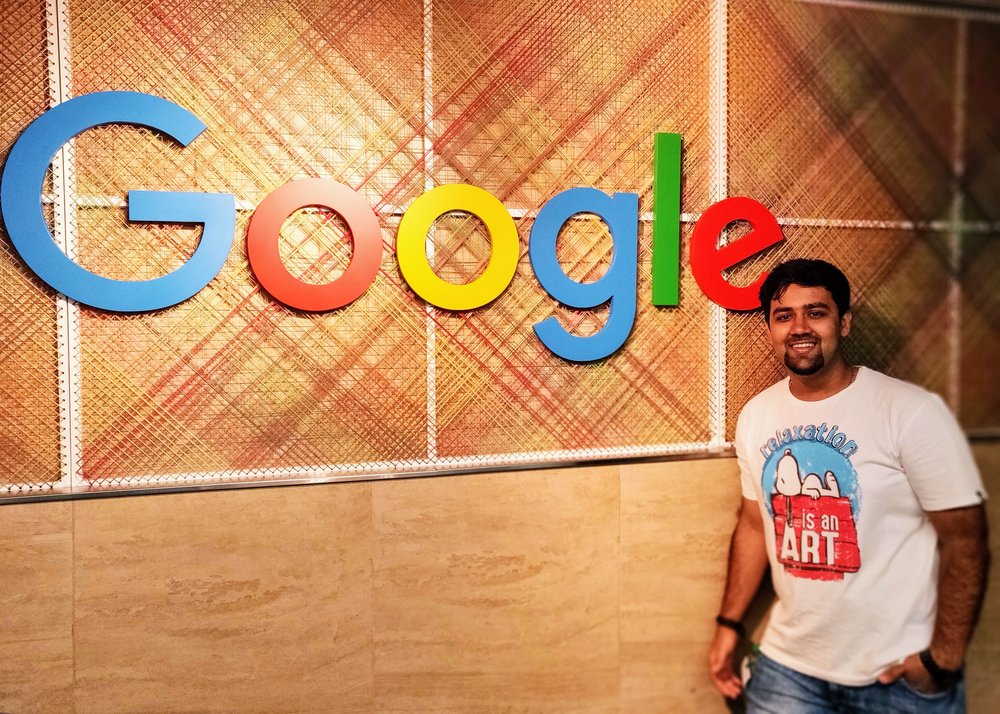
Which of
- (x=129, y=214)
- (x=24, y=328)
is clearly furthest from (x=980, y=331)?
(x=24, y=328)

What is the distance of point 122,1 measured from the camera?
6.00 feet

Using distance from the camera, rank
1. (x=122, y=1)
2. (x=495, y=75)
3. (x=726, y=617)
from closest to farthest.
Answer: (x=122, y=1), (x=495, y=75), (x=726, y=617)

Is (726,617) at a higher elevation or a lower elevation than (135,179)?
lower

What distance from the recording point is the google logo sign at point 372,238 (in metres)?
1.77

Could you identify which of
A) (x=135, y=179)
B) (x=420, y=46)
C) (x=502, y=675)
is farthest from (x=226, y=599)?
(x=420, y=46)

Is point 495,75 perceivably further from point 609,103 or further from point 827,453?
point 827,453

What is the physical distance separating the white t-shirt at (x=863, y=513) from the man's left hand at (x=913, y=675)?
2 centimetres

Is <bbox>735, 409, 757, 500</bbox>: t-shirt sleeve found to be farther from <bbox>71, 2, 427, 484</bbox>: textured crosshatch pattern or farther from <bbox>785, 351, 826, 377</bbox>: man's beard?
<bbox>71, 2, 427, 484</bbox>: textured crosshatch pattern

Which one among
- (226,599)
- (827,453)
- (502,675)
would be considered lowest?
(502,675)

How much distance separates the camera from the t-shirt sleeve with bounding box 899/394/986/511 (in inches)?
70.2

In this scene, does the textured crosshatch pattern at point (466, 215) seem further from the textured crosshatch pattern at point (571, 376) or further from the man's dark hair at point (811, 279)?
the man's dark hair at point (811, 279)

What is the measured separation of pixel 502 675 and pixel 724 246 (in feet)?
5.19

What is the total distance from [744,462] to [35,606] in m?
2.10

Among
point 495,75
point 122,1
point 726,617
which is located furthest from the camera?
point 726,617
